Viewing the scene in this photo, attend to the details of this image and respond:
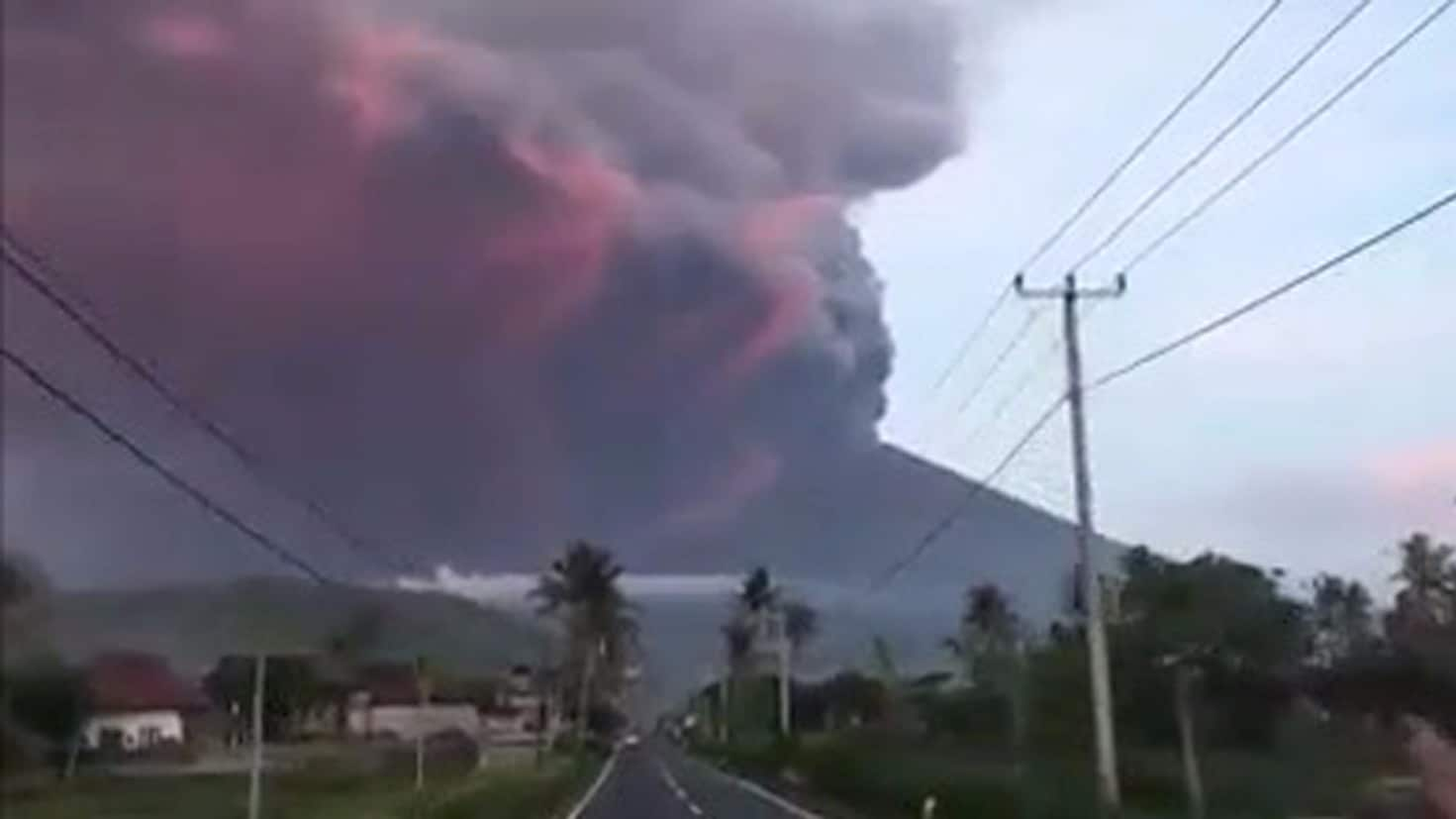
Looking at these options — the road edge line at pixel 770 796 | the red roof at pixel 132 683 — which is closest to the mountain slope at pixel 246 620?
the red roof at pixel 132 683

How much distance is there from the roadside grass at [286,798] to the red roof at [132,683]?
21cm

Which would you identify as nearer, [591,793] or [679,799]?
[679,799]

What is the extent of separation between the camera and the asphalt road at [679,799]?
42.9 metres

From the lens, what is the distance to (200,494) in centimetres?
850

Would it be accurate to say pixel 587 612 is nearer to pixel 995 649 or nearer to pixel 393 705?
pixel 995 649

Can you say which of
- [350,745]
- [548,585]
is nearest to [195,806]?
[350,745]

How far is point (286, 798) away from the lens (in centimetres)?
1162

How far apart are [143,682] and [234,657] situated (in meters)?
2.70

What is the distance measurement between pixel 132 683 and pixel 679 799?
48.0 metres

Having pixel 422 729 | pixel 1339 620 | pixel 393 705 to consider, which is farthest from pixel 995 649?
pixel 393 705

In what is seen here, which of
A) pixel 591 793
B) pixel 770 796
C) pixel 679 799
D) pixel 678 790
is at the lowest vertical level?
pixel 679 799

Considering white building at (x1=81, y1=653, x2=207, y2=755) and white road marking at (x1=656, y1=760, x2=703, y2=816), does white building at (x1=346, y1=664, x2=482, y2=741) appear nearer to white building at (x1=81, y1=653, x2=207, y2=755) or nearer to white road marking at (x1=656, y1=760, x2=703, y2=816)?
white building at (x1=81, y1=653, x2=207, y2=755)

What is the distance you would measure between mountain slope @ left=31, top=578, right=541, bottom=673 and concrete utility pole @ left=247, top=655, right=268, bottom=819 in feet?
0.39

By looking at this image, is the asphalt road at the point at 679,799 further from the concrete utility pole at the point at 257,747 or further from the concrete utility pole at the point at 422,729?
the concrete utility pole at the point at 257,747
